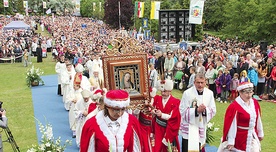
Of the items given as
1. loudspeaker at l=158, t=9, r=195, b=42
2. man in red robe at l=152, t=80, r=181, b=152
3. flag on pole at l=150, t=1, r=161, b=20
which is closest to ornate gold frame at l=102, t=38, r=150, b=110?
man in red robe at l=152, t=80, r=181, b=152

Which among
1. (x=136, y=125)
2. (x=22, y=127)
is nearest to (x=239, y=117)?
(x=136, y=125)

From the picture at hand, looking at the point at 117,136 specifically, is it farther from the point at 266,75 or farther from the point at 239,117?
the point at 266,75

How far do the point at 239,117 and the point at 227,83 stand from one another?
800 centimetres

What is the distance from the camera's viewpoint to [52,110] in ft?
46.7

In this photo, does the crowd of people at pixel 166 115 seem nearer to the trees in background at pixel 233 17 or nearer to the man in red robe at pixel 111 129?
the man in red robe at pixel 111 129

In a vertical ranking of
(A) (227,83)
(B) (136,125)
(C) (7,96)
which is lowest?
(C) (7,96)

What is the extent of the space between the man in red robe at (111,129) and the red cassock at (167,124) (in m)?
2.57

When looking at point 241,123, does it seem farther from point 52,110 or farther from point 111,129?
point 52,110

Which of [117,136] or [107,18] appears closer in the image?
[117,136]

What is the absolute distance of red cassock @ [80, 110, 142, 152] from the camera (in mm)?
4891

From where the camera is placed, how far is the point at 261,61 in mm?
15281

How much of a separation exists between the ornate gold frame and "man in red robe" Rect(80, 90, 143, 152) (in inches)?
81.5

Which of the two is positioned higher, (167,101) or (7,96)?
(167,101)

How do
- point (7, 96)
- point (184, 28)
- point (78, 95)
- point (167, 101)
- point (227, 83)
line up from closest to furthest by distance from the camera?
point (167, 101), point (78, 95), point (227, 83), point (7, 96), point (184, 28)
